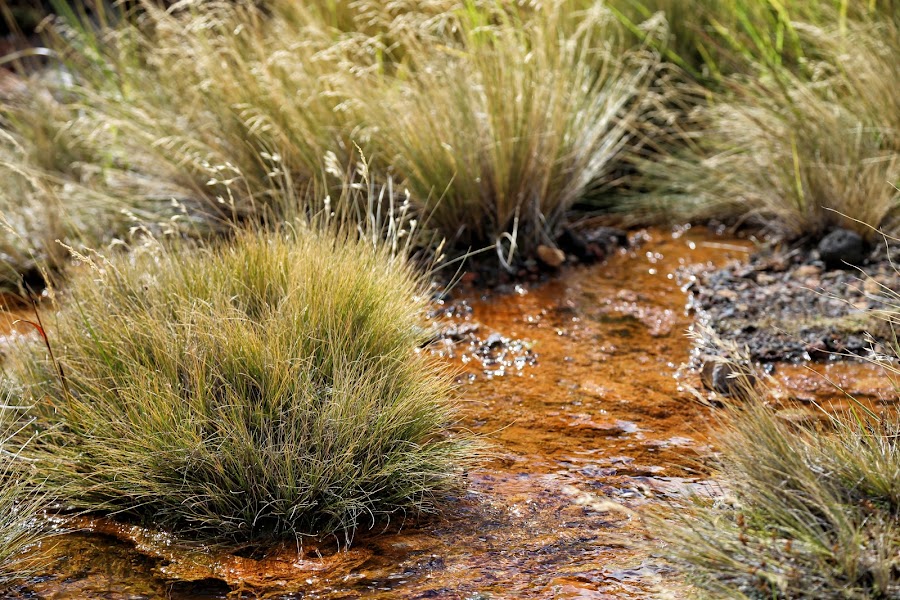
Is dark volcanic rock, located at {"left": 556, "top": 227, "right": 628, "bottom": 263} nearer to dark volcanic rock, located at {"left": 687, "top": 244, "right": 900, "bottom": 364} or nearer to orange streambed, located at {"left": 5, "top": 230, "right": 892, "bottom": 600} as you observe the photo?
dark volcanic rock, located at {"left": 687, "top": 244, "right": 900, "bottom": 364}

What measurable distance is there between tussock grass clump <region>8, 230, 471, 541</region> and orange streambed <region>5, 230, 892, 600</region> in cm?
11

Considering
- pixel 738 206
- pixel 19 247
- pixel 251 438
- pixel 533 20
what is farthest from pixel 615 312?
pixel 19 247

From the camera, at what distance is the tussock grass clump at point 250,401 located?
2566 mm

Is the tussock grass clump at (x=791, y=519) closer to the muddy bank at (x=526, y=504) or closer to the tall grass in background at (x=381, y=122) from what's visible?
the muddy bank at (x=526, y=504)

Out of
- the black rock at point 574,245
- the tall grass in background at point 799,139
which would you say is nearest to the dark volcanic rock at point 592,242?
the black rock at point 574,245

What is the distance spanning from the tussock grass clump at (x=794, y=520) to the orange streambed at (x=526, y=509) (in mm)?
157

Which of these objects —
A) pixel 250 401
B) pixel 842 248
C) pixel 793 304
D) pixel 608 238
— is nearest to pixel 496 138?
pixel 608 238

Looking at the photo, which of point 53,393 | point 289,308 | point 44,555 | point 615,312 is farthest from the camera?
point 615,312

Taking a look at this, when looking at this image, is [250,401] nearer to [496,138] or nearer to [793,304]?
[496,138]

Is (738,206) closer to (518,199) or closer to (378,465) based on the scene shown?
(518,199)

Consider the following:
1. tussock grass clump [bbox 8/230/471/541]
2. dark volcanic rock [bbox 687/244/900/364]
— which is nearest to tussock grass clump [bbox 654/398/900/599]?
tussock grass clump [bbox 8/230/471/541]

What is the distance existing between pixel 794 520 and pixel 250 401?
4.80ft

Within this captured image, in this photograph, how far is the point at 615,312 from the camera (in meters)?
4.11

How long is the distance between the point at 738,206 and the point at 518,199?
A: 1.30 meters
